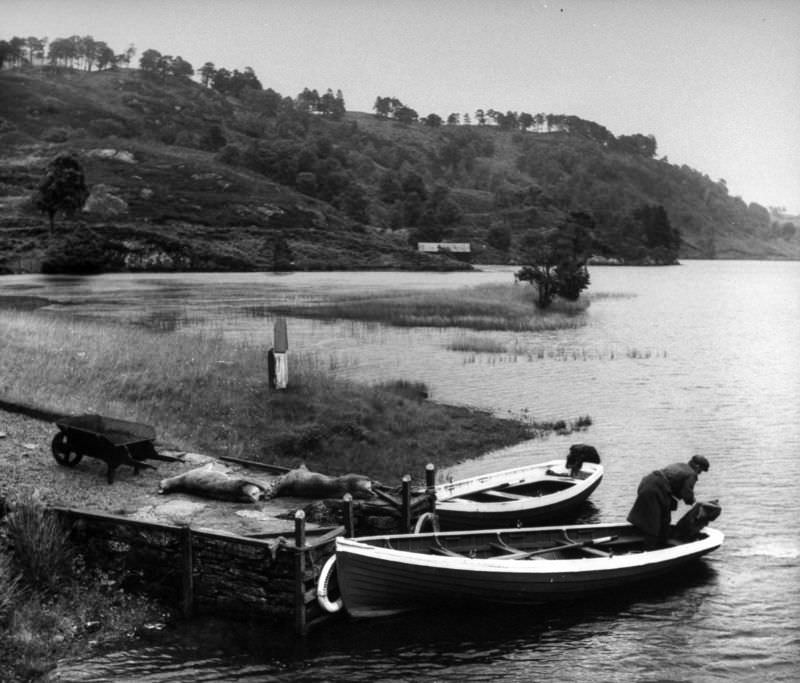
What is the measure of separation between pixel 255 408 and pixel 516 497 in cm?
1081

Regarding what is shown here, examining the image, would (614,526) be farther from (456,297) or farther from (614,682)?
(456,297)

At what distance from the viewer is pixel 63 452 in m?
21.1

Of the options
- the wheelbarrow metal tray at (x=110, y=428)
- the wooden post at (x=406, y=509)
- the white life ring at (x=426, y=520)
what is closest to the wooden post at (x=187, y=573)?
the wheelbarrow metal tray at (x=110, y=428)

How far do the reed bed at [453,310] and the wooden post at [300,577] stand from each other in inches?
1847

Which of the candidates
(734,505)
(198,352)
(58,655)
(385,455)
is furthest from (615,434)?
(58,655)

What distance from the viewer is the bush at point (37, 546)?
15883mm

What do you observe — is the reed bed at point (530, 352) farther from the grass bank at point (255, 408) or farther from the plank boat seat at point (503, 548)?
the plank boat seat at point (503, 548)

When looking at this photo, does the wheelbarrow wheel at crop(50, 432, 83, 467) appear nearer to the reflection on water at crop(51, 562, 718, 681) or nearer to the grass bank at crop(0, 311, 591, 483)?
the grass bank at crop(0, 311, 591, 483)

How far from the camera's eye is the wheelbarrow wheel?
21016 mm

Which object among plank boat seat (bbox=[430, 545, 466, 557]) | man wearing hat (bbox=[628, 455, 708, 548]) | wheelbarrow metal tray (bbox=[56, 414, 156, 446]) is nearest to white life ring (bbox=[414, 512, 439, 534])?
plank boat seat (bbox=[430, 545, 466, 557])

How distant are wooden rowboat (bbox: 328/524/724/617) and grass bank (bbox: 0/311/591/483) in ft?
Answer: 25.6

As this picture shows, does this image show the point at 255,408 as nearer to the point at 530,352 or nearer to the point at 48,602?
the point at 48,602

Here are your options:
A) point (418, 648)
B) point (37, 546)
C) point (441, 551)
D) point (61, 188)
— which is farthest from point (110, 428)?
point (61, 188)

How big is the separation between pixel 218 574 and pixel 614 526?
30.3 ft
